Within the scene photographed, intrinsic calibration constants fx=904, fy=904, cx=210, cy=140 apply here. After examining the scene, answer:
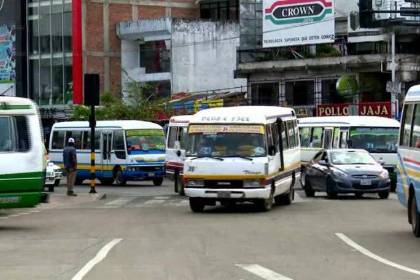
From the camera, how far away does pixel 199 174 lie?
22844 millimetres

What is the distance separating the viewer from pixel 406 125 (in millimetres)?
17469

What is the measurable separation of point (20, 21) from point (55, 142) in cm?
2884

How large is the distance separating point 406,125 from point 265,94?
3834 cm

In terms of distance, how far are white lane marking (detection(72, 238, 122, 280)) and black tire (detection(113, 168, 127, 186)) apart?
946 inches

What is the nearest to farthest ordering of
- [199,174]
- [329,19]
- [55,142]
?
[199,174] < [55,142] < [329,19]

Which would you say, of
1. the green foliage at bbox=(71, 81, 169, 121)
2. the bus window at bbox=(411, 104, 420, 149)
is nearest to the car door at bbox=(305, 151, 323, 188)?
the bus window at bbox=(411, 104, 420, 149)

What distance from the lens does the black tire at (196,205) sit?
23.6 meters

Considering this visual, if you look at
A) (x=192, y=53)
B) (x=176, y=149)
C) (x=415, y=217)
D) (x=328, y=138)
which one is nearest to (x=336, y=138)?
(x=328, y=138)

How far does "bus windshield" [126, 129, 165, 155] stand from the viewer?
133 feet

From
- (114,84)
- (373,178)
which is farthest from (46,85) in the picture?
(373,178)

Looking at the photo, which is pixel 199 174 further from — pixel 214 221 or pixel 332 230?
pixel 332 230

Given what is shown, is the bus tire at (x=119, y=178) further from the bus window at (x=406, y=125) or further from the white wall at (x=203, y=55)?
the bus window at (x=406, y=125)

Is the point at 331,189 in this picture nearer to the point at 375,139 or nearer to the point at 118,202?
the point at 118,202

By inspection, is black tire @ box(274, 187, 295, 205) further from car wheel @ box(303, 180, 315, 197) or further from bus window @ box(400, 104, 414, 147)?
bus window @ box(400, 104, 414, 147)
